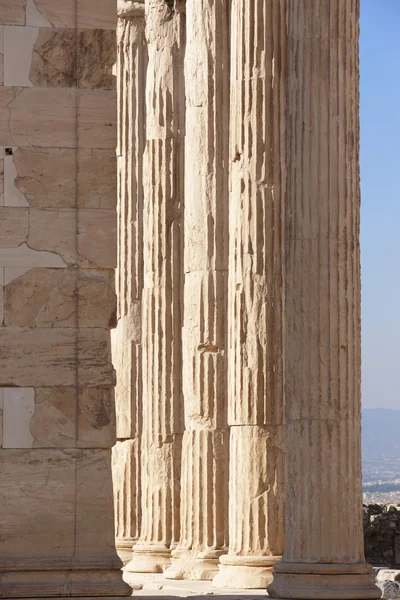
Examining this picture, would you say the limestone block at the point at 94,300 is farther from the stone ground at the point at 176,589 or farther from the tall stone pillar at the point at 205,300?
the tall stone pillar at the point at 205,300

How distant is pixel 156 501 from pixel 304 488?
41.2 feet

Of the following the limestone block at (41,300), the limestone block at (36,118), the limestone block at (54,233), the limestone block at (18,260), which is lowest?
the limestone block at (41,300)

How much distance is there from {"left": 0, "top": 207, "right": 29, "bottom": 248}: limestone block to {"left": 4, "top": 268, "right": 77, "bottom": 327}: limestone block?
1.75 ft

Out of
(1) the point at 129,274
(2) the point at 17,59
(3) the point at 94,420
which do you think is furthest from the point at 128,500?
(2) the point at 17,59

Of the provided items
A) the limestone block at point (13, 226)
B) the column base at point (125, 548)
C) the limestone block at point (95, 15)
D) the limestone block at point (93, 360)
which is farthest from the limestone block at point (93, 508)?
the column base at point (125, 548)

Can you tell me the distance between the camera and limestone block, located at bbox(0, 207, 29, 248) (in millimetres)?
25625

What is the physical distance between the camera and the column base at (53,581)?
2475cm

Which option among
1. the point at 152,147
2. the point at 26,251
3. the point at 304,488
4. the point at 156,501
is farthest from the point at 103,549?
the point at 152,147

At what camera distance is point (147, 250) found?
152ft

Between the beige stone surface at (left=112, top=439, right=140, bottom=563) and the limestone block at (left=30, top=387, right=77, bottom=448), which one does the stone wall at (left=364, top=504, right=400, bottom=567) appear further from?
the limestone block at (left=30, top=387, right=77, bottom=448)

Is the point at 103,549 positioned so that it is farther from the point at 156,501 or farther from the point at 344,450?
the point at 156,501

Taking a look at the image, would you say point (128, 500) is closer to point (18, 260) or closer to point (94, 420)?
point (94, 420)

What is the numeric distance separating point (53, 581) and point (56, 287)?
177 inches

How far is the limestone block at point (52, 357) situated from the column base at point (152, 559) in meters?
19.1
